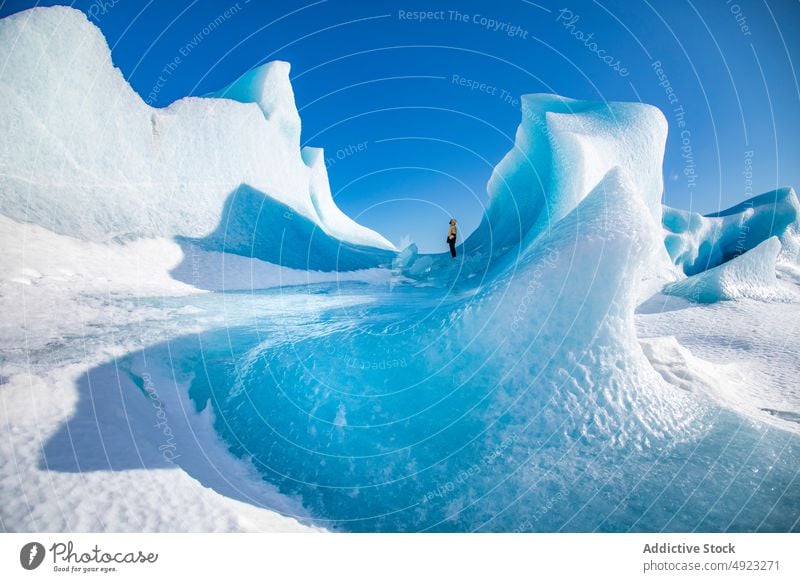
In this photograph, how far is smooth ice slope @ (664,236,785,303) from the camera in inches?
329

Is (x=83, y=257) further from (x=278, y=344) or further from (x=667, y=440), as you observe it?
(x=667, y=440)

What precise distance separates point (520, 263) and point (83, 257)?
7694 mm

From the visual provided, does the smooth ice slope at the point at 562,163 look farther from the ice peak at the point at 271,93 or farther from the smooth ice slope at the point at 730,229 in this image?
the ice peak at the point at 271,93

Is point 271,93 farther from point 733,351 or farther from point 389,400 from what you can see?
point 733,351

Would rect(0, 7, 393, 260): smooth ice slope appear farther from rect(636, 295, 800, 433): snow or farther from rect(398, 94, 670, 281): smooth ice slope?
rect(636, 295, 800, 433): snow

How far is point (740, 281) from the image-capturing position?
8.59 m

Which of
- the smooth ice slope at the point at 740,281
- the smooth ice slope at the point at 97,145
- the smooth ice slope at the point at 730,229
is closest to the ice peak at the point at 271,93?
the smooth ice slope at the point at 97,145

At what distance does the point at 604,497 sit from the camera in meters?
2.21

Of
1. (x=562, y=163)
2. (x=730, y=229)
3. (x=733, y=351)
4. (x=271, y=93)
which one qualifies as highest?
(x=271, y=93)

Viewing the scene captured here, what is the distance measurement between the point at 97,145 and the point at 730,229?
28.3 metres

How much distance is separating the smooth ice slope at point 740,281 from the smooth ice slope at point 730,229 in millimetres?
10545

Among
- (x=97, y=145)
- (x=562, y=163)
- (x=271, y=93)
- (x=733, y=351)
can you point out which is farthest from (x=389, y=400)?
(x=271, y=93)

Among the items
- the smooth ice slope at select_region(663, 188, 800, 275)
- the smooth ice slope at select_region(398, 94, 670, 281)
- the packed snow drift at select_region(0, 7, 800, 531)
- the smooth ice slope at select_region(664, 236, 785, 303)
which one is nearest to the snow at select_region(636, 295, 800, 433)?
the packed snow drift at select_region(0, 7, 800, 531)

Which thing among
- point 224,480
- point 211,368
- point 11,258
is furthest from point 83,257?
point 224,480
